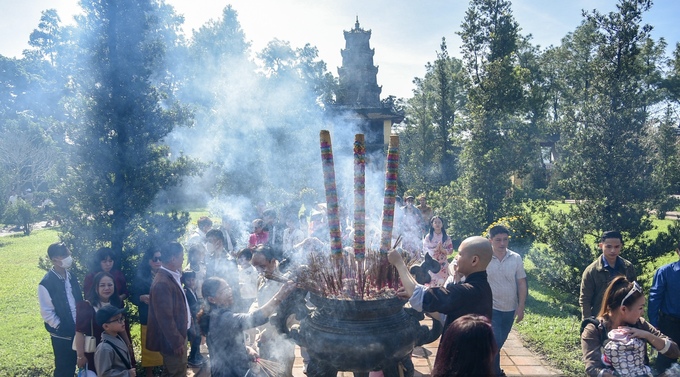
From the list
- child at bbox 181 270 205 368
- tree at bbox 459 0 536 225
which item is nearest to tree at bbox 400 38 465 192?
tree at bbox 459 0 536 225

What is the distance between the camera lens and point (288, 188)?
42.1 feet

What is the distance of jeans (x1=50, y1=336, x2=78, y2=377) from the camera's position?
14.5ft

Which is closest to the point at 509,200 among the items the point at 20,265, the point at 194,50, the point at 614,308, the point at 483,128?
the point at 483,128

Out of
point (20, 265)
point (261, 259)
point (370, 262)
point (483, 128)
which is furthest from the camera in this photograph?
point (20, 265)

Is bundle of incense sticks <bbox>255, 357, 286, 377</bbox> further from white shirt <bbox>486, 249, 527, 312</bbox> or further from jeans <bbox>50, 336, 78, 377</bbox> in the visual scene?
white shirt <bbox>486, 249, 527, 312</bbox>

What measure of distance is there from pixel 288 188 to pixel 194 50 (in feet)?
80.7

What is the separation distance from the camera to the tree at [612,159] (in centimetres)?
648

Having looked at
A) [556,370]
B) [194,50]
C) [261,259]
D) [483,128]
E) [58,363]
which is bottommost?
[556,370]

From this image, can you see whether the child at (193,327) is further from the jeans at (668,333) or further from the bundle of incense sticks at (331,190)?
the jeans at (668,333)

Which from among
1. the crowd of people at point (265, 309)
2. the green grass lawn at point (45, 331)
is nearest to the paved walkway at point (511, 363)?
the green grass lawn at point (45, 331)

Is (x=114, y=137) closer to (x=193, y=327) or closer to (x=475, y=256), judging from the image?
(x=193, y=327)

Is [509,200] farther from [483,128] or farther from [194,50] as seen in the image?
[194,50]

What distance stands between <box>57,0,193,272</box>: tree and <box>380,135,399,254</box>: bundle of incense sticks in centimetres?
347

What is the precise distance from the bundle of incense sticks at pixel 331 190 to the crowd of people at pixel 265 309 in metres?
Result: 0.48
